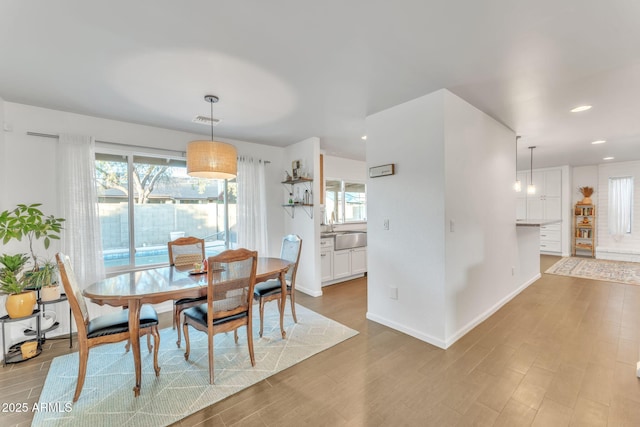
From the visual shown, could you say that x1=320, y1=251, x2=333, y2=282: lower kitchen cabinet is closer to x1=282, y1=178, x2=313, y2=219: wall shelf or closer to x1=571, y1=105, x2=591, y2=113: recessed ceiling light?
x1=282, y1=178, x2=313, y2=219: wall shelf

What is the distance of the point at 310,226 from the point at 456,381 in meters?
2.77

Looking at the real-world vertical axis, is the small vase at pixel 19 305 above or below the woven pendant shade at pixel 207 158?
below

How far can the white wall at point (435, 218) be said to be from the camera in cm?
265

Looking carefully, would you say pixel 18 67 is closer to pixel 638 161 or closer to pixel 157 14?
pixel 157 14

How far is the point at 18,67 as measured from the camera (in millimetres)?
2129

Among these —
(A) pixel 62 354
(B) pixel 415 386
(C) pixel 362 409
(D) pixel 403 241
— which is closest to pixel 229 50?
(D) pixel 403 241

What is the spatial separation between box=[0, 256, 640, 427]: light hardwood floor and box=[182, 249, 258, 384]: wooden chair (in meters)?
0.53

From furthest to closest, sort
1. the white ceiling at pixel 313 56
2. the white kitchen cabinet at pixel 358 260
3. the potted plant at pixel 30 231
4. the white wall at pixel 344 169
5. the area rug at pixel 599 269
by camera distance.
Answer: the white wall at pixel 344 169 → the white kitchen cabinet at pixel 358 260 → the area rug at pixel 599 269 → the potted plant at pixel 30 231 → the white ceiling at pixel 313 56

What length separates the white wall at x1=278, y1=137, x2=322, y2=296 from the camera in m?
4.28

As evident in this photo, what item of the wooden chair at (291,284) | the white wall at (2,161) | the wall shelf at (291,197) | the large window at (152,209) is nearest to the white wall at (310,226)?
the wall shelf at (291,197)

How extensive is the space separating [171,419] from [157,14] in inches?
98.6

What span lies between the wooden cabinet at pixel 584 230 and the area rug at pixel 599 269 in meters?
0.57

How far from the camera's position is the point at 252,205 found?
4.40 m

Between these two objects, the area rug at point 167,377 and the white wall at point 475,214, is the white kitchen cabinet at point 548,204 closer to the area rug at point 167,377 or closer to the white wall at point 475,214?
the white wall at point 475,214
